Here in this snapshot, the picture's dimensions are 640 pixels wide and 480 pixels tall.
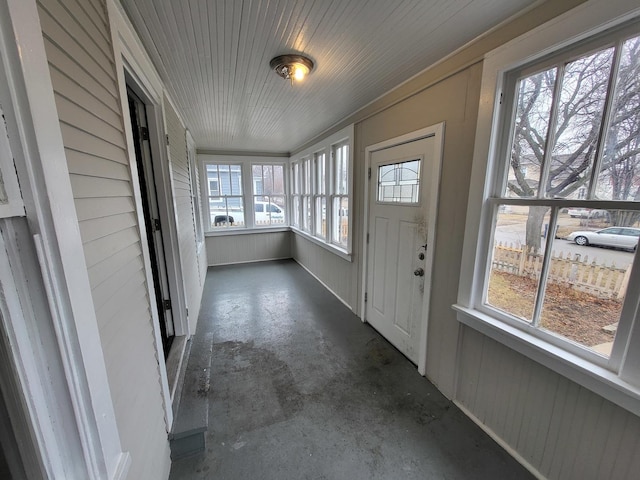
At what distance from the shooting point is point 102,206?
92 cm

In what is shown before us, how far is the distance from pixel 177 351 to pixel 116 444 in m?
1.51

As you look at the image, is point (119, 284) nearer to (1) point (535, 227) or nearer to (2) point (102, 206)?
(2) point (102, 206)

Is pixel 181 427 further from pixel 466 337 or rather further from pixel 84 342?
pixel 466 337

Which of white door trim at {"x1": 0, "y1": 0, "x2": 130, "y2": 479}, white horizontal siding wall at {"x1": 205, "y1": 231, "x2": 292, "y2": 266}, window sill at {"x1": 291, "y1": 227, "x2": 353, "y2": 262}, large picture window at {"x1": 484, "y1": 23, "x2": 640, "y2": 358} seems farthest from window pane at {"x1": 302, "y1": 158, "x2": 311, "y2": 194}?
white door trim at {"x1": 0, "y1": 0, "x2": 130, "y2": 479}

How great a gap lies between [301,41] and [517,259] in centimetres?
176

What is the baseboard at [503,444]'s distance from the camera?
141 cm

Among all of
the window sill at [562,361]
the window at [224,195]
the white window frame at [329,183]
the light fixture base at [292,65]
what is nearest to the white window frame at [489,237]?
the window sill at [562,361]

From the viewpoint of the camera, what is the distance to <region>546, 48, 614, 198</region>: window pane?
1.13m

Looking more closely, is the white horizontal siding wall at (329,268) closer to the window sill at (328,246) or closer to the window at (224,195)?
the window sill at (328,246)

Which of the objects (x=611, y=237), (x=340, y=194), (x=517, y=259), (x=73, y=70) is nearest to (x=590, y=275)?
(x=611, y=237)

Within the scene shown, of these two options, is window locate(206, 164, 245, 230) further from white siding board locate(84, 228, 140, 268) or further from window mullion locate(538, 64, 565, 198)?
window mullion locate(538, 64, 565, 198)

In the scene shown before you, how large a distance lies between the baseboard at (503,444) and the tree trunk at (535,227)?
→ 116cm

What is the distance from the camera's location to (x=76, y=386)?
597mm

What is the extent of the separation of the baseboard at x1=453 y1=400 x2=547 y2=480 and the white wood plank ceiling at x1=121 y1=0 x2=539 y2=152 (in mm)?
2336
